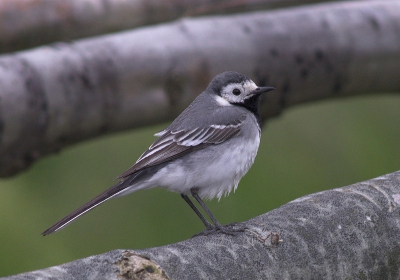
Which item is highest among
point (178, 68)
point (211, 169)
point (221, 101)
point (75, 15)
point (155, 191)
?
point (75, 15)

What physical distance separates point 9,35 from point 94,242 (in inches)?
80.7

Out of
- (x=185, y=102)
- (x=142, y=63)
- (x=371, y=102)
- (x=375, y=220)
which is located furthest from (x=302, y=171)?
(x=375, y=220)

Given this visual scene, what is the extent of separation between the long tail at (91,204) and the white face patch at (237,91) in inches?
39.5

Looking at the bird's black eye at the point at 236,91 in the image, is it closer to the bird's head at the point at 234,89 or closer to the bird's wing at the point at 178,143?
the bird's head at the point at 234,89

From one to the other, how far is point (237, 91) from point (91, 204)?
140 centimetres

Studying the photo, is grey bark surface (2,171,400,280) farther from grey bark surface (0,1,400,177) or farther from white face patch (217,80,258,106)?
grey bark surface (0,1,400,177)

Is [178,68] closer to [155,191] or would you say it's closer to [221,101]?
[221,101]

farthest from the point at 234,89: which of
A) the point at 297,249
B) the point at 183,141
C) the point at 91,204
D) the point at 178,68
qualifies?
the point at 297,249

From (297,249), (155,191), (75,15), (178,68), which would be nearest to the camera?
(297,249)

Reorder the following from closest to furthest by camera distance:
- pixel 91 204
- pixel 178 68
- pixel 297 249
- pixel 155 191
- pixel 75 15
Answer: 1. pixel 297 249
2. pixel 91 204
3. pixel 178 68
4. pixel 75 15
5. pixel 155 191

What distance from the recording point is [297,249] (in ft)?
7.36

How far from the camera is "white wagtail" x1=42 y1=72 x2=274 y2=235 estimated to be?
3297 mm

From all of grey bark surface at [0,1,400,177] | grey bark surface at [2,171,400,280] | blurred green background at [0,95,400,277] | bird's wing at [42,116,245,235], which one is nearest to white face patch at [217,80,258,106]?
bird's wing at [42,116,245,235]

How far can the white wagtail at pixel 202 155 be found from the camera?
330cm
